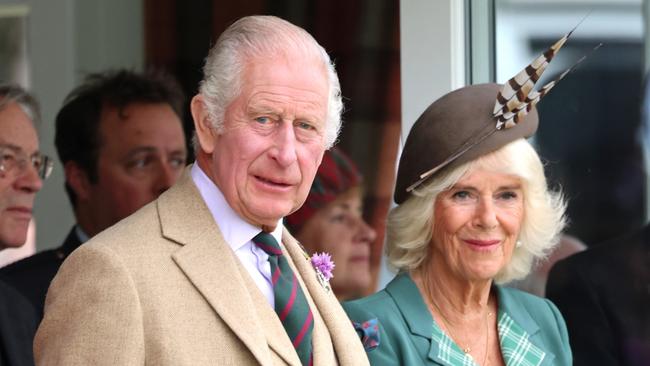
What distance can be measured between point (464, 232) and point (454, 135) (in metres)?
0.28

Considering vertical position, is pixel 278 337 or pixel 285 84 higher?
pixel 285 84

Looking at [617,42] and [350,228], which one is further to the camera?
[350,228]

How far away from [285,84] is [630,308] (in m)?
2.08

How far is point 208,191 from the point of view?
10.4ft

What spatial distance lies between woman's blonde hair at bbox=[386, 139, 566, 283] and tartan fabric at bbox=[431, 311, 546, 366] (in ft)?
0.64

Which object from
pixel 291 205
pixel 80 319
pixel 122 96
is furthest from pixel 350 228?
pixel 80 319

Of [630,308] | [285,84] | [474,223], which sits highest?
[285,84]

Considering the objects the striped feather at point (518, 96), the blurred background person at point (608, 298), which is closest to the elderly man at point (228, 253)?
the striped feather at point (518, 96)

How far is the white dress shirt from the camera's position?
313 cm

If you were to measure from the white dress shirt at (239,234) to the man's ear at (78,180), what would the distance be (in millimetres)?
2306

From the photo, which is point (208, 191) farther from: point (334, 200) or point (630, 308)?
point (334, 200)

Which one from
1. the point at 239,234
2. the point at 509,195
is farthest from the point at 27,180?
the point at 239,234

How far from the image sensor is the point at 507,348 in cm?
390

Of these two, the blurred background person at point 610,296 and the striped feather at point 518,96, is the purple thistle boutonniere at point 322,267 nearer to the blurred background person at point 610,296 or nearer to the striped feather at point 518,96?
the striped feather at point 518,96
